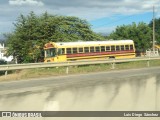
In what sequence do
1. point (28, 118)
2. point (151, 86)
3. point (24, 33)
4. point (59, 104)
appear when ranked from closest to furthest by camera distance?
point (28, 118) → point (59, 104) → point (151, 86) → point (24, 33)

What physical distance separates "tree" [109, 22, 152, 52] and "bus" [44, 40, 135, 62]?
136 feet

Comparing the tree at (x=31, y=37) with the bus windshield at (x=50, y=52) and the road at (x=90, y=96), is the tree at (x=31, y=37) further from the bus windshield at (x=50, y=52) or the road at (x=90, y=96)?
the road at (x=90, y=96)

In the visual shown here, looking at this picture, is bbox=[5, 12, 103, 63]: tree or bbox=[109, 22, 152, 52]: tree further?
bbox=[109, 22, 152, 52]: tree

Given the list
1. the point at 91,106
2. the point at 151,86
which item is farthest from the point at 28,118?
the point at 151,86

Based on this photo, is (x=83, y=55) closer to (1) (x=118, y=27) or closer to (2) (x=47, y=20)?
(2) (x=47, y=20)

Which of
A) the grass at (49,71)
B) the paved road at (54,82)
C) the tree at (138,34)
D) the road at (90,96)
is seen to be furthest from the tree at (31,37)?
the tree at (138,34)

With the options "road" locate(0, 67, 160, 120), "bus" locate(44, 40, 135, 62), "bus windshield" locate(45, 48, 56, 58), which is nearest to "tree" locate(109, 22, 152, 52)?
"bus" locate(44, 40, 135, 62)

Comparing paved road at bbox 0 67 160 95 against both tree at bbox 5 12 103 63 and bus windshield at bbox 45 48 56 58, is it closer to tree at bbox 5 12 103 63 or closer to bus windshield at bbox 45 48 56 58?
bus windshield at bbox 45 48 56 58

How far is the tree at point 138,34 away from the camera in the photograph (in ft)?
272

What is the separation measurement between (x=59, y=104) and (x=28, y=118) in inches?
20.7

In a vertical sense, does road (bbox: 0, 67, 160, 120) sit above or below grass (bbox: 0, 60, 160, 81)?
above

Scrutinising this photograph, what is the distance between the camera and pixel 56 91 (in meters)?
5.51

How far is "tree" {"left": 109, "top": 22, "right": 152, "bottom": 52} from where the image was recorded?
8300 cm

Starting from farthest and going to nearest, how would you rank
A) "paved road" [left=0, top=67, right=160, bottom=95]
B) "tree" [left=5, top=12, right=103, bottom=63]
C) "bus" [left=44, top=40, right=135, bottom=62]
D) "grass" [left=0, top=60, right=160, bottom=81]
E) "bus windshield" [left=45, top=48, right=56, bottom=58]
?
"tree" [left=5, top=12, right=103, bottom=63] < "bus windshield" [left=45, top=48, right=56, bottom=58] < "bus" [left=44, top=40, right=135, bottom=62] < "grass" [left=0, top=60, right=160, bottom=81] < "paved road" [left=0, top=67, right=160, bottom=95]
